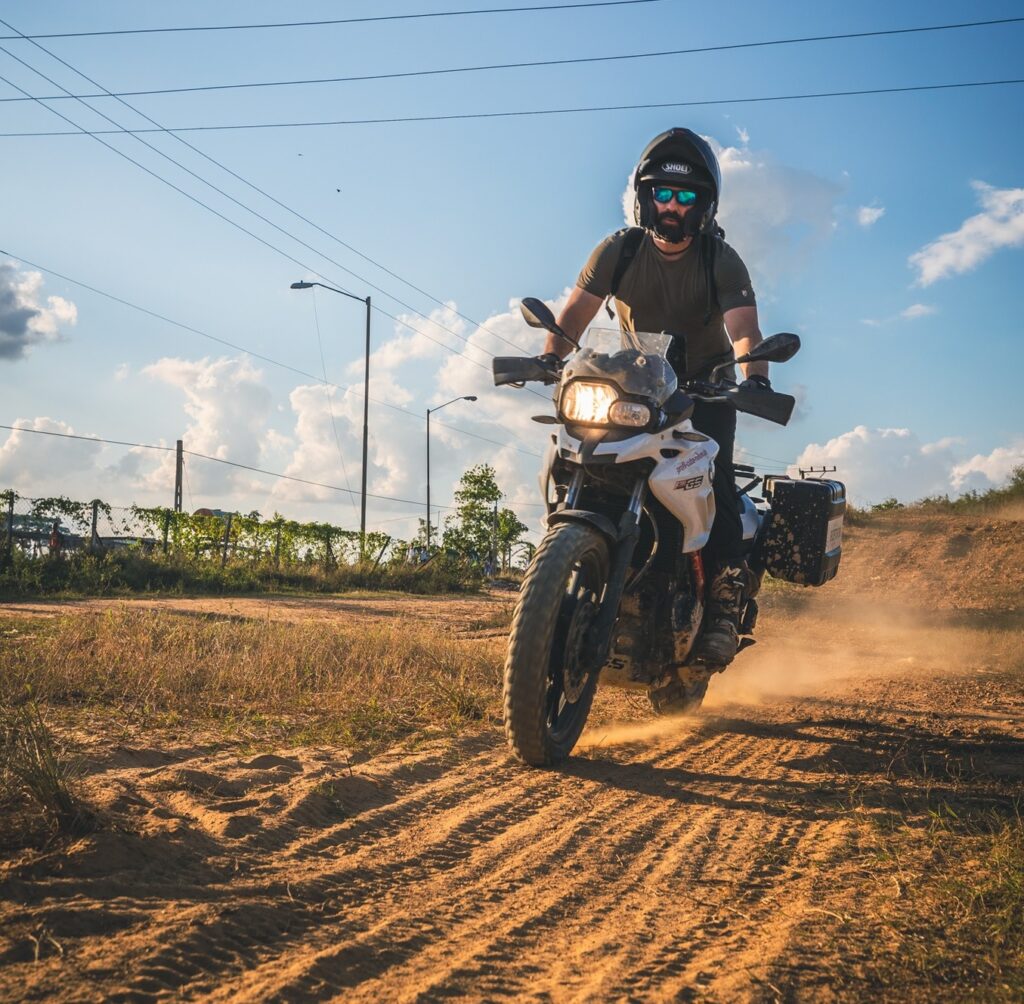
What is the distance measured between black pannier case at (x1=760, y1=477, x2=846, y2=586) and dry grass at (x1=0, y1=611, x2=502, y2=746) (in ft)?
6.52

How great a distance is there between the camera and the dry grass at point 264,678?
5215mm

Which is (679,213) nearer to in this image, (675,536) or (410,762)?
(675,536)

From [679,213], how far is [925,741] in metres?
3.37

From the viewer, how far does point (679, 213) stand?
5.07 metres

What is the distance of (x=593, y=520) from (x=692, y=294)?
1.73 m

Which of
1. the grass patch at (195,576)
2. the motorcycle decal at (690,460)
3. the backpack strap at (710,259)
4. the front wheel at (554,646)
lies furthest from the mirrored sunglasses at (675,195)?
the grass patch at (195,576)

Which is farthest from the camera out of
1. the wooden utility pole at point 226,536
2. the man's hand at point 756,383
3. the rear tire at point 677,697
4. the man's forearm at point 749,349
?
the wooden utility pole at point 226,536

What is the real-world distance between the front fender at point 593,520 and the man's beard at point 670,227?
175cm

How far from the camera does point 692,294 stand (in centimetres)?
525

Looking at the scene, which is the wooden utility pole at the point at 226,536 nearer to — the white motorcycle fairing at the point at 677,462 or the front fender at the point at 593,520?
the white motorcycle fairing at the point at 677,462

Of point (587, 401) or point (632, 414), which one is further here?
point (587, 401)

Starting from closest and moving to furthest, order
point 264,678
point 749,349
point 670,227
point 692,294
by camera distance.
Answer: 1. point 749,349
2. point 670,227
3. point 692,294
4. point 264,678

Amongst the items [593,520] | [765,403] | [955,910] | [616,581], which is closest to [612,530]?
[593,520]

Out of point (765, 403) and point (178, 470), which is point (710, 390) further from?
point (178, 470)
